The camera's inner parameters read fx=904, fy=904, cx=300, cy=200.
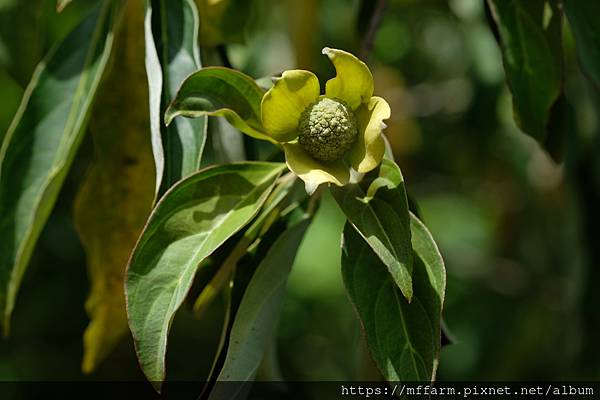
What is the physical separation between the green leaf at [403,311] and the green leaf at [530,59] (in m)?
0.26

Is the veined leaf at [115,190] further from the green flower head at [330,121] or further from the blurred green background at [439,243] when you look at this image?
the blurred green background at [439,243]

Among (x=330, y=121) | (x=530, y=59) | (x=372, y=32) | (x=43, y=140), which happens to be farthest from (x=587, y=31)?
(x=43, y=140)

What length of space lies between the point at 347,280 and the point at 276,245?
15 centimetres

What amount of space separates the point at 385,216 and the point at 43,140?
1.59ft

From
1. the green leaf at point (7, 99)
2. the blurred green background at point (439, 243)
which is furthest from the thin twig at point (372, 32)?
the green leaf at point (7, 99)

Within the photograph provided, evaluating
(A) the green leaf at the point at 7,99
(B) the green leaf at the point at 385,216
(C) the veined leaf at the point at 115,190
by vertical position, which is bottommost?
(A) the green leaf at the point at 7,99

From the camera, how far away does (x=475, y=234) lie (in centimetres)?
260

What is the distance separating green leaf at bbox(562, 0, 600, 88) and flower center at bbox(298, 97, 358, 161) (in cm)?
37

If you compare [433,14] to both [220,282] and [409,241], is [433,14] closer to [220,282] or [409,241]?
[220,282]

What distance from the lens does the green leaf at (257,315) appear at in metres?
0.96

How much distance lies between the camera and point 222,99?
92 centimetres

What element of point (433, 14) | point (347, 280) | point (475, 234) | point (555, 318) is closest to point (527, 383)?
point (555, 318)

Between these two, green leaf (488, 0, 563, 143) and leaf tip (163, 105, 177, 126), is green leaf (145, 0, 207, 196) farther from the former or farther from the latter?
green leaf (488, 0, 563, 143)

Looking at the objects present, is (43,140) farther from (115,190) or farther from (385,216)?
(385,216)
